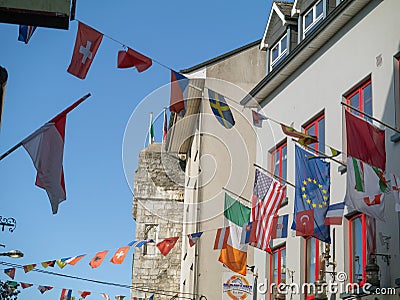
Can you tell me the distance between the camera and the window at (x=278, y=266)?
837 inches

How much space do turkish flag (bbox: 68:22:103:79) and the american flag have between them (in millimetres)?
5662

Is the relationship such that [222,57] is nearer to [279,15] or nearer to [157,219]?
[279,15]

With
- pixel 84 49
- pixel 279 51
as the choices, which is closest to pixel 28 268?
pixel 84 49

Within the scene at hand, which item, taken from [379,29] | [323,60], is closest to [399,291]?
[379,29]

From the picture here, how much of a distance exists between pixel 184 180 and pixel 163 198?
5.57 feet

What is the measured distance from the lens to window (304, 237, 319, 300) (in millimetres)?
19328

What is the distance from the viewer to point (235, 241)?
2045 centimetres

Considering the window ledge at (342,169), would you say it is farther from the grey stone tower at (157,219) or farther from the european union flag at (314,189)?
the grey stone tower at (157,219)

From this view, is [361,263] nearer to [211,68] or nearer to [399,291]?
[399,291]

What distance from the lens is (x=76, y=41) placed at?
14.9 metres

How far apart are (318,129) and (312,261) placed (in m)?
3.22

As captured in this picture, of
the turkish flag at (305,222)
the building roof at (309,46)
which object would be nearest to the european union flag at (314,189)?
the turkish flag at (305,222)

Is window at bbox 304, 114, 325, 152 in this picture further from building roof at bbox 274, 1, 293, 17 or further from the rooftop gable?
building roof at bbox 274, 1, 293, 17

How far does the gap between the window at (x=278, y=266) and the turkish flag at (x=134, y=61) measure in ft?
25.2
